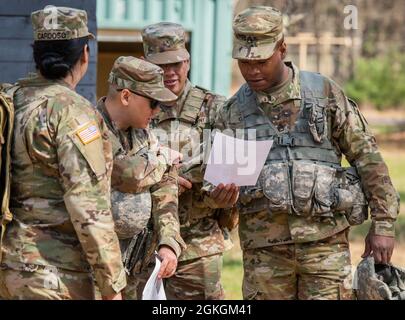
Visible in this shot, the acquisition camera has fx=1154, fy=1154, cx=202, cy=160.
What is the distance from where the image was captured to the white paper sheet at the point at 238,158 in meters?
6.08

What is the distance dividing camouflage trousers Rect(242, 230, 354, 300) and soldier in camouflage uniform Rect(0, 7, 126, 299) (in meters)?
1.59

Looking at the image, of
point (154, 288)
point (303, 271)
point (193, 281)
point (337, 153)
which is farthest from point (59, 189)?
point (193, 281)

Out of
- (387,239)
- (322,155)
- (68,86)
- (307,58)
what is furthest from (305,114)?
(307,58)

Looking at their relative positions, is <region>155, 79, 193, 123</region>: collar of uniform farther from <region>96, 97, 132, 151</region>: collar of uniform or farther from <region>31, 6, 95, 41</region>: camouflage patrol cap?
<region>31, 6, 95, 41</region>: camouflage patrol cap

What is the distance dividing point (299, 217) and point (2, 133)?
199 cm

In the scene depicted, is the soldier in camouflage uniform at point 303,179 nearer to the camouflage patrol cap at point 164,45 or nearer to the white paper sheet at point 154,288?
the camouflage patrol cap at point 164,45

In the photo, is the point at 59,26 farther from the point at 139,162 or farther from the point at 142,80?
the point at 139,162

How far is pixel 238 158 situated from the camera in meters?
6.08

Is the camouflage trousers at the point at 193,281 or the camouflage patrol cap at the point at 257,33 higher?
the camouflage patrol cap at the point at 257,33

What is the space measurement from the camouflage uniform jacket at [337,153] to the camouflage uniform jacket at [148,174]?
0.63 m

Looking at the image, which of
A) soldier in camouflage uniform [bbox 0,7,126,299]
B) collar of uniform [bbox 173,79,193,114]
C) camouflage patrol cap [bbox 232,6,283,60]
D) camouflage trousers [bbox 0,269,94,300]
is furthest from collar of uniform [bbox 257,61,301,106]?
camouflage trousers [bbox 0,269,94,300]

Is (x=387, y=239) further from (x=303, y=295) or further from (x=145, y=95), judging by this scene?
(x=145, y=95)

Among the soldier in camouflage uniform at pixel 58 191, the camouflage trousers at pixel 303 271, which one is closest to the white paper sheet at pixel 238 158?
the camouflage trousers at pixel 303 271

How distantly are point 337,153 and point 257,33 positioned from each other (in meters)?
0.80
